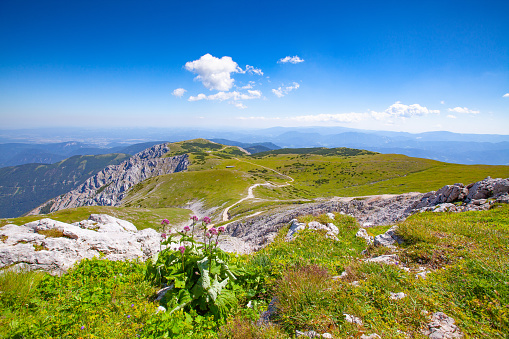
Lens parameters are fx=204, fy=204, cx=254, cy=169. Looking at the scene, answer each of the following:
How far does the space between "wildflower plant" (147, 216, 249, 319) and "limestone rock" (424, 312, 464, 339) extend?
4.82 metres

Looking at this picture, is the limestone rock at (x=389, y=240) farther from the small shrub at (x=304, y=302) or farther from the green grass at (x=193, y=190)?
the green grass at (x=193, y=190)

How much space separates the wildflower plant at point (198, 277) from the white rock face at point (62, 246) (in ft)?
14.9

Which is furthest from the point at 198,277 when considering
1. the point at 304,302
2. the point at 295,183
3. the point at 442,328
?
the point at 295,183

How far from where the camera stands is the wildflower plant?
5988mm

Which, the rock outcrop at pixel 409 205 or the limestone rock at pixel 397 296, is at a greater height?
the limestone rock at pixel 397 296

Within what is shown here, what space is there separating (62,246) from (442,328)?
15.6 meters

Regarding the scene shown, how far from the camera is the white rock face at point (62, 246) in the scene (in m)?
9.56

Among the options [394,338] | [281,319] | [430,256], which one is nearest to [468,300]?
[394,338]

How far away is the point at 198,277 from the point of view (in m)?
6.87

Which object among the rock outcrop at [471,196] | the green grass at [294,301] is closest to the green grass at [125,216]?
the green grass at [294,301]

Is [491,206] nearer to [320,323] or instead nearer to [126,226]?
[320,323]

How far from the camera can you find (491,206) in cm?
1889

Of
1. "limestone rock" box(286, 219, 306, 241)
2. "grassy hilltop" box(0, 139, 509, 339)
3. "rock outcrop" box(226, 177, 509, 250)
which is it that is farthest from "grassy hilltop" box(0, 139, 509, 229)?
"grassy hilltop" box(0, 139, 509, 339)

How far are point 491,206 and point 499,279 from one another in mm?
20037
